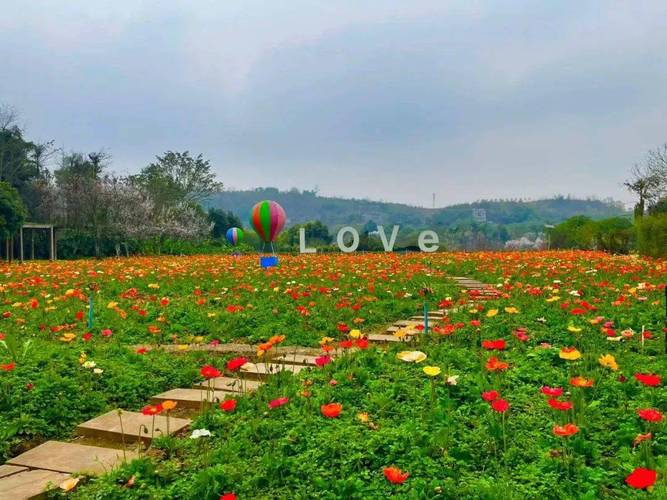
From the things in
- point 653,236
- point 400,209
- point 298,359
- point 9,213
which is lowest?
point 298,359

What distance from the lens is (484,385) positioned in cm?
348

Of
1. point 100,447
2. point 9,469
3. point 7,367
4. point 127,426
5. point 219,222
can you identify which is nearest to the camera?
point 9,469

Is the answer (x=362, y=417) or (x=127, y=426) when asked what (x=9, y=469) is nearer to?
(x=127, y=426)

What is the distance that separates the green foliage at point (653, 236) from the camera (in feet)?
53.2

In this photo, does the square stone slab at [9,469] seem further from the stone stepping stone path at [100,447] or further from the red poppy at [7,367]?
the red poppy at [7,367]

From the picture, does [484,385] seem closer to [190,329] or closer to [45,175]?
[190,329]

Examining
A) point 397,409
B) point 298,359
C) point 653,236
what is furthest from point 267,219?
point 397,409

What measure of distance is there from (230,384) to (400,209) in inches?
4241

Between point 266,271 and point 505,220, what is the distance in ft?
288

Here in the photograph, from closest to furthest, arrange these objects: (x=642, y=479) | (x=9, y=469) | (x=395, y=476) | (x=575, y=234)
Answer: (x=642, y=479), (x=395, y=476), (x=9, y=469), (x=575, y=234)

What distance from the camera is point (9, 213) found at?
66.9 feet

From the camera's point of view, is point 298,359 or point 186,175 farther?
point 186,175

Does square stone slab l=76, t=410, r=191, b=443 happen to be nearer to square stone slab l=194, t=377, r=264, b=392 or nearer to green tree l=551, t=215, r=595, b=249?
square stone slab l=194, t=377, r=264, b=392

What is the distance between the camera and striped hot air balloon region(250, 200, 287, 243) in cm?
1647
